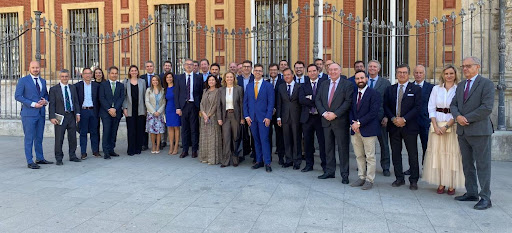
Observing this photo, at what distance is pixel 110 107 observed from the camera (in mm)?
8539

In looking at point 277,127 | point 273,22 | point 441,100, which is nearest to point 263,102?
point 277,127

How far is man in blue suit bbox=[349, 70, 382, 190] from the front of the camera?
240 inches

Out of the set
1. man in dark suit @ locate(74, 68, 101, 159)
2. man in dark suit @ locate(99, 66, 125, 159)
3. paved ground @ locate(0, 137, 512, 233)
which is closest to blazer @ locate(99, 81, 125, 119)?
man in dark suit @ locate(99, 66, 125, 159)

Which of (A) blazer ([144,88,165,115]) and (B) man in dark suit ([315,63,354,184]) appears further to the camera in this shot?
(A) blazer ([144,88,165,115])

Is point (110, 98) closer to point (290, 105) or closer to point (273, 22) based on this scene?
point (290, 105)

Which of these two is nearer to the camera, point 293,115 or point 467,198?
point 467,198

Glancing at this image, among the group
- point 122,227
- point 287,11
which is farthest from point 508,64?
point 122,227

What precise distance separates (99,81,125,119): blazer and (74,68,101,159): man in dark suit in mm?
108

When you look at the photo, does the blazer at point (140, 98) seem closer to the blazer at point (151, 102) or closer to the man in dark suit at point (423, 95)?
the blazer at point (151, 102)

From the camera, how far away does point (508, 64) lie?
10.4m

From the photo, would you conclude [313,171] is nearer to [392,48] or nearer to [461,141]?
[461,141]

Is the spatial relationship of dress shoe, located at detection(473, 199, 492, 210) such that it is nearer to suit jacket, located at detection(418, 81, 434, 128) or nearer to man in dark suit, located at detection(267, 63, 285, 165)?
suit jacket, located at detection(418, 81, 434, 128)

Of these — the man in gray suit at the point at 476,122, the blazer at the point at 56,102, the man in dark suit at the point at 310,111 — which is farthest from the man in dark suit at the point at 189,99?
the man in gray suit at the point at 476,122

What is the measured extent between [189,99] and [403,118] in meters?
4.03
